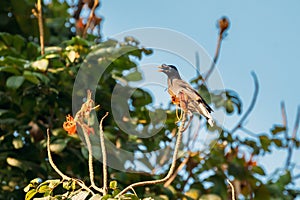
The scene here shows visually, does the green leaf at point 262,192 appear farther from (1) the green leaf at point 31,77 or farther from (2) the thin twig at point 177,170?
(1) the green leaf at point 31,77

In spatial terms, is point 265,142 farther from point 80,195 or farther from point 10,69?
point 80,195

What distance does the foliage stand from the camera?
226cm

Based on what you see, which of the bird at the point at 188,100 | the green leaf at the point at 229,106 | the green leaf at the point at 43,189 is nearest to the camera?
the bird at the point at 188,100

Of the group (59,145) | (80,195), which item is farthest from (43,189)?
(59,145)

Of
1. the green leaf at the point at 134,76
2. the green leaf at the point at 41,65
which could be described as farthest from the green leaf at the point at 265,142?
the green leaf at the point at 41,65

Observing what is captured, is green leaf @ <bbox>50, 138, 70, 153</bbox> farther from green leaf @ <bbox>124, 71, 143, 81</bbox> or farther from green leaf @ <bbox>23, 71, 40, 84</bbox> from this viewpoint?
green leaf @ <bbox>124, 71, 143, 81</bbox>

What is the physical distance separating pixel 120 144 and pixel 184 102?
1289mm

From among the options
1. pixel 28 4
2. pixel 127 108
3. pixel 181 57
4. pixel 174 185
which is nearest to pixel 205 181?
pixel 174 185

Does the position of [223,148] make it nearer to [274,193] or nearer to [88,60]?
[274,193]

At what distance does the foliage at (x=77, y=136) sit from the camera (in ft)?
7.42

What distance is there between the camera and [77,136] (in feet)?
7.53

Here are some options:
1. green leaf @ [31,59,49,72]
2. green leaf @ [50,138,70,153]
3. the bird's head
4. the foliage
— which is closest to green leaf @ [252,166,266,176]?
the foliage

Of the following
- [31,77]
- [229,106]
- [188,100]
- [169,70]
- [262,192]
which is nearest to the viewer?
[188,100]

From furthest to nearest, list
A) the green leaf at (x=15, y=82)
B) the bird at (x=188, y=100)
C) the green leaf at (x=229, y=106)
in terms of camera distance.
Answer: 1. the green leaf at (x=229, y=106)
2. the green leaf at (x=15, y=82)
3. the bird at (x=188, y=100)
